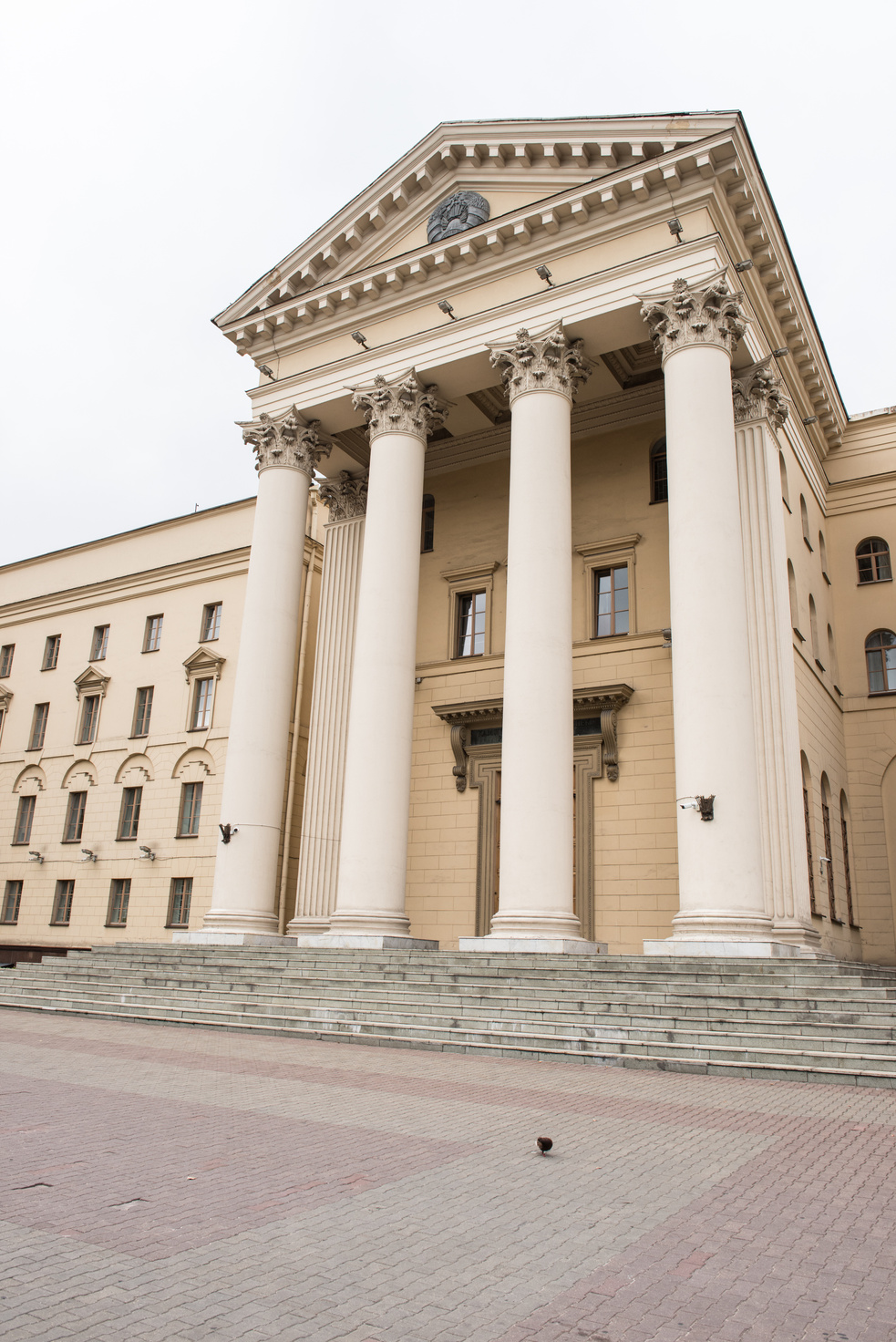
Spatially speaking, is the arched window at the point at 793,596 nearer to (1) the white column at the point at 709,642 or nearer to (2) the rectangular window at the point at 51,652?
(1) the white column at the point at 709,642

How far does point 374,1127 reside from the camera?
7809mm

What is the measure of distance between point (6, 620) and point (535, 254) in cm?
2793

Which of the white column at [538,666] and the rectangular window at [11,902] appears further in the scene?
the rectangular window at [11,902]

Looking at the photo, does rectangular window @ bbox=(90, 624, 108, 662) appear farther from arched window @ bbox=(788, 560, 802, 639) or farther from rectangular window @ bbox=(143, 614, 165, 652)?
arched window @ bbox=(788, 560, 802, 639)

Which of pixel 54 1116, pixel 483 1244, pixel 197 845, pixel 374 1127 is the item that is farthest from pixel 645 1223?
pixel 197 845

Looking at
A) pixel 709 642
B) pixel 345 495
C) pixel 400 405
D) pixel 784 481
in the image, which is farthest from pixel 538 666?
pixel 345 495

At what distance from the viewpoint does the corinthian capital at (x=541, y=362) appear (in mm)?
21844

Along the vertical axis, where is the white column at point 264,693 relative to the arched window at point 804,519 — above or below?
below

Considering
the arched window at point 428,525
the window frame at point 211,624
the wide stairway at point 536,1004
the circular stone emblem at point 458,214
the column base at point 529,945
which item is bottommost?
the wide stairway at point 536,1004

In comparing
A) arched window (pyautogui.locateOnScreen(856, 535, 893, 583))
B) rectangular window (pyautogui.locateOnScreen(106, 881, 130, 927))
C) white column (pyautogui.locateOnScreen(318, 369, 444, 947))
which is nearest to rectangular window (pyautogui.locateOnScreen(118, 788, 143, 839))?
rectangular window (pyautogui.locateOnScreen(106, 881, 130, 927))

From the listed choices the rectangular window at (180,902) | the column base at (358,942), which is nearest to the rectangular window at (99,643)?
the rectangular window at (180,902)

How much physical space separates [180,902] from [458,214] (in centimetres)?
2161

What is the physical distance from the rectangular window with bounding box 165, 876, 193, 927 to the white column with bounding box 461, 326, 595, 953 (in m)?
→ 15.0

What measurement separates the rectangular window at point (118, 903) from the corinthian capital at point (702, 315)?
2382 centimetres
